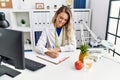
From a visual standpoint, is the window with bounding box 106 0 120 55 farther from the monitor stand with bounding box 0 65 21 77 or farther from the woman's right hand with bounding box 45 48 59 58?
the monitor stand with bounding box 0 65 21 77

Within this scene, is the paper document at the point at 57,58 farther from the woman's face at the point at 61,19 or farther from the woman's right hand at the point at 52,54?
the woman's face at the point at 61,19

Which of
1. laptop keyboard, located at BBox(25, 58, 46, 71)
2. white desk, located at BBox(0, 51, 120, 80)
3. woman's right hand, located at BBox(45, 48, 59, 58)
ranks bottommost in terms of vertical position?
white desk, located at BBox(0, 51, 120, 80)

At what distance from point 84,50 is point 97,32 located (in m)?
1.45

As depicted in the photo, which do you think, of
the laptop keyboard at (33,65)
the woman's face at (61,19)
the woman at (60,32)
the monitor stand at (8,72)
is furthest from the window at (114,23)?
the monitor stand at (8,72)

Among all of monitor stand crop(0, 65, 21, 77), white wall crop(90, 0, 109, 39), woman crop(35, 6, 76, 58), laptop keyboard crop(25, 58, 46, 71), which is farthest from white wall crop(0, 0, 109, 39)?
monitor stand crop(0, 65, 21, 77)

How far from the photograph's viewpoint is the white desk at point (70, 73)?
103 centimetres

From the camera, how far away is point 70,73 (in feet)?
3.59

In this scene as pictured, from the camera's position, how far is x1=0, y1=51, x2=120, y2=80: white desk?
103cm

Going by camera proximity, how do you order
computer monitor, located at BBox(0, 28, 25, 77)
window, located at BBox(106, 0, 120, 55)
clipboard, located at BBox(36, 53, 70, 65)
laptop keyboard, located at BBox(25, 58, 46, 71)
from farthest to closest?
window, located at BBox(106, 0, 120, 55) < clipboard, located at BBox(36, 53, 70, 65) < laptop keyboard, located at BBox(25, 58, 46, 71) < computer monitor, located at BBox(0, 28, 25, 77)

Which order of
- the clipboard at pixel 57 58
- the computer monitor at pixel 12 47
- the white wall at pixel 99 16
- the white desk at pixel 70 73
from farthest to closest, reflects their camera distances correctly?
the white wall at pixel 99 16
the clipboard at pixel 57 58
the white desk at pixel 70 73
the computer monitor at pixel 12 47

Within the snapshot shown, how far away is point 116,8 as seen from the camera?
2.11 m

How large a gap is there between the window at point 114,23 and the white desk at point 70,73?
92 cm

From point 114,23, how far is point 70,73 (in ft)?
4.70

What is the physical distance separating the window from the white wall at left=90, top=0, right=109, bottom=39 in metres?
0.08
